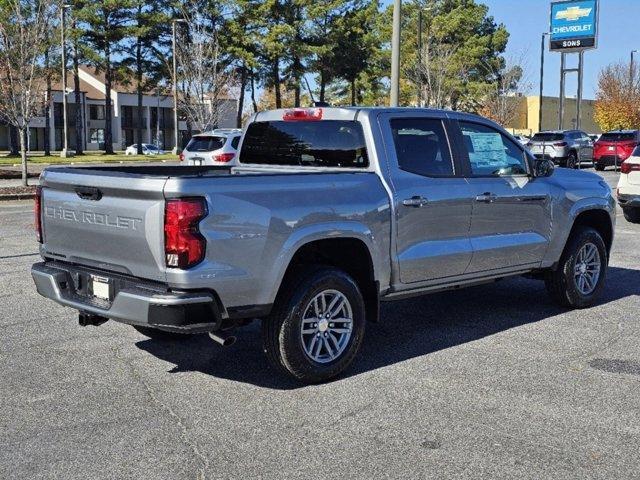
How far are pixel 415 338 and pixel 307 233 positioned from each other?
1.88m

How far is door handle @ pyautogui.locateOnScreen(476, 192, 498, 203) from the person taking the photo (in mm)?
6136

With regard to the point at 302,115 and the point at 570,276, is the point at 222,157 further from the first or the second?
the point at 302,115

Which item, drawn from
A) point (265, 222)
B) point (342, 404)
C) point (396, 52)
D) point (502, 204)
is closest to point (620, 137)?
point (396, 52)

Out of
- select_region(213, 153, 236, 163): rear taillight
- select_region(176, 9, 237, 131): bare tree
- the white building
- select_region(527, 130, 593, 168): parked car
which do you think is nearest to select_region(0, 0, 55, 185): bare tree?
select_region(213, 153, 236, 163): rear taillight

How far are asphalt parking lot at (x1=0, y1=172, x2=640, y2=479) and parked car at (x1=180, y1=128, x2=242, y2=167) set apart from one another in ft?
39.9

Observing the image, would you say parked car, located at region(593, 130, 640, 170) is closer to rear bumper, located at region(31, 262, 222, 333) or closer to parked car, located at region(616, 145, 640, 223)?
parked car, located at region(616, 145, 640, 223)

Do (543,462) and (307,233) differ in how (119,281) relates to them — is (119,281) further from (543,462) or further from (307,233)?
(543,462)

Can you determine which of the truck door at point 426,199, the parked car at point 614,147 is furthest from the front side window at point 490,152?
the parked car at point 614,147

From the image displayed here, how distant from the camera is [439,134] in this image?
6066mm

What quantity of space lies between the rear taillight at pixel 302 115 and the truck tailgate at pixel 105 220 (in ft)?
5.64

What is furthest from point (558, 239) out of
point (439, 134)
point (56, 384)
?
point (56, 384)

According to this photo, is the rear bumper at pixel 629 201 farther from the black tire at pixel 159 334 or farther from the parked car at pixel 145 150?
the parked car at pixel 145 150

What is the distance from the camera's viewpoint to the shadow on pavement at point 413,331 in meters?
5.46

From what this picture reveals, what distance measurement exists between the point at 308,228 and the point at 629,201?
1128 cm
